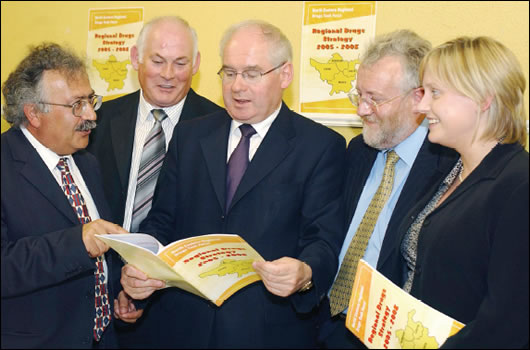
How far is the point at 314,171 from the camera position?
2352mm

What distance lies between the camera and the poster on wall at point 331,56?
330 centimetres

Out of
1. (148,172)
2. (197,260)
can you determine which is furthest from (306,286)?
(148,172)

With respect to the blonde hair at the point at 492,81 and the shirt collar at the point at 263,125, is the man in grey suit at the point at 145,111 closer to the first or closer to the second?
the shirt collar at the point at 263,125

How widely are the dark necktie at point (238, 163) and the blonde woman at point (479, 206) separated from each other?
2.56 feet

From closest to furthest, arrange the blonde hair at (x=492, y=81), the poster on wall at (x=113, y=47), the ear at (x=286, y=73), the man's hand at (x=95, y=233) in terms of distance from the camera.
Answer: the blonde hair at (x=492, y=81) < the man's hand at (x=95, y=233) < the ear at (x=286, y=73) < the poster on wall at (x=113, y=47)

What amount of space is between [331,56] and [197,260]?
1893 millimetres

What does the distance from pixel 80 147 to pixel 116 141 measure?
66 cm

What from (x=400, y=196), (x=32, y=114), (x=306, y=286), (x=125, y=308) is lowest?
(x=125, y=308)

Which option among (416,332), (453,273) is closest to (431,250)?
(453,273)

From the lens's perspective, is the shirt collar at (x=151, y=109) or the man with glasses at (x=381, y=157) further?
the shirt collar at (x=151, y=109)

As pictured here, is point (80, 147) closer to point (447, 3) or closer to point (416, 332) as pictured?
point (416, 332)

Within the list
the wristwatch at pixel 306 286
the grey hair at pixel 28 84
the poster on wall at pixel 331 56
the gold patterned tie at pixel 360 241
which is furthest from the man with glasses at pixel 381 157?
the grey hair at pixel 28 84

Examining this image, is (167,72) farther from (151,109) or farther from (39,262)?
(39,262)

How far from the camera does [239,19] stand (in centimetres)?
359
